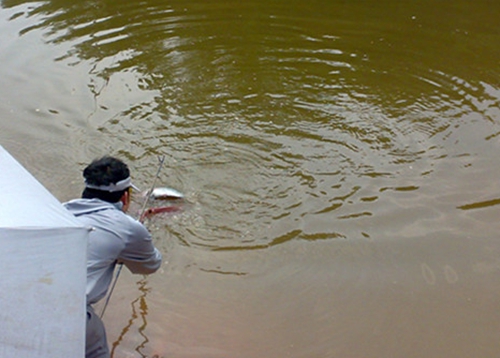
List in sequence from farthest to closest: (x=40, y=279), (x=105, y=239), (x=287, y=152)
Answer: (x=287, y=152) < (x=105, y=239) < (x=40, y=279)

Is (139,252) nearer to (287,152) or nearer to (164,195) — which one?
(164,195)

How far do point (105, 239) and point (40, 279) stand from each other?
0.61 meters

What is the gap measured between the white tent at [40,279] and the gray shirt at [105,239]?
1.34 feet

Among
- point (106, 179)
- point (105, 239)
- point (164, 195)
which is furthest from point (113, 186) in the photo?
point (164, 195)

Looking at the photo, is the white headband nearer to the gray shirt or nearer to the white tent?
the gray shirt

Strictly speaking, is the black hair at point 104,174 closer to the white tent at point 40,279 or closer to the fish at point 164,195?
the white tent at point 40,279

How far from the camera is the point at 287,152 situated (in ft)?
20.6

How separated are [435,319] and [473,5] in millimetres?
7062

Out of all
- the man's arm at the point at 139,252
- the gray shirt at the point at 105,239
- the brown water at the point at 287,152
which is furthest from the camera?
the brown water at the point at 287,152

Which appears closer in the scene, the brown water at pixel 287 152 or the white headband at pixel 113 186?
the white headband at pixel 113 186

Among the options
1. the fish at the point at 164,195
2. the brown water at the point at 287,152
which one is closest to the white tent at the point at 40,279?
the brown water at the point at 287,152

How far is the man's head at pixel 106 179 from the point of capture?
10.6 feet

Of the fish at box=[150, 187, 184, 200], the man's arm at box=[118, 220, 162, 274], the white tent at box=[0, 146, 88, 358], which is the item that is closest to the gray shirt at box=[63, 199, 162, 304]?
the man's arm at box=[118, 220, 162, 274]

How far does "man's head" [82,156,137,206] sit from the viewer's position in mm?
3227
